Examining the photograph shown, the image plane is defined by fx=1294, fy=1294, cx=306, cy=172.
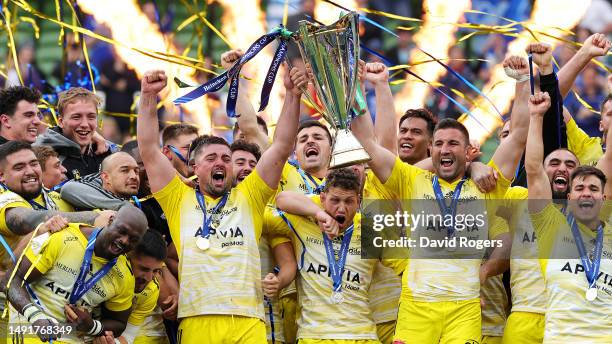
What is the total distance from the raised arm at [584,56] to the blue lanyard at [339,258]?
224 centimetres

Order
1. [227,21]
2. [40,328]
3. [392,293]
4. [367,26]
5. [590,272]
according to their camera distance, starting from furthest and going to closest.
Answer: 1. [367,26]
2. [227,21]
3. [392,293]
4. [590,272]
5. [40,328]

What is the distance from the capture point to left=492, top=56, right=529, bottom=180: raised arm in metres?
9.51

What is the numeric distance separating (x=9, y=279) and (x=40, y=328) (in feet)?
1.46

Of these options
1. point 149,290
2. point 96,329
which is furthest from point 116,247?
point 149,290

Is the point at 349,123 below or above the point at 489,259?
above

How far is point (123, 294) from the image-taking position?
923cm

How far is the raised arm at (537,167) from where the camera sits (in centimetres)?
928

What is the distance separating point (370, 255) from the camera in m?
9.76

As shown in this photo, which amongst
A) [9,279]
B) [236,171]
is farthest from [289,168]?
[9,279]

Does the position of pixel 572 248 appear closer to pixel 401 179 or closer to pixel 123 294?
pixel 401 179

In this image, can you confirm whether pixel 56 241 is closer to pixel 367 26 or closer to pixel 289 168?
pixel 289 168

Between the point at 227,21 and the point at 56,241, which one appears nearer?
the point at 56,241

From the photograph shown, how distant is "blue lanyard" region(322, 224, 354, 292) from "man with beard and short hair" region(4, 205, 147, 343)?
1.45m

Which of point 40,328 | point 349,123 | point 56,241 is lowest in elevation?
point 40,328
